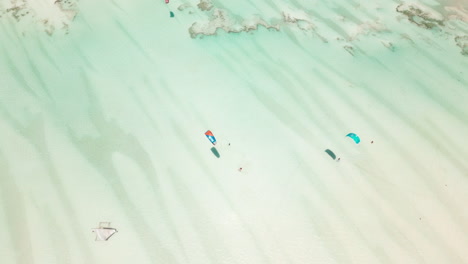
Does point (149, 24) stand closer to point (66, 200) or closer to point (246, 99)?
point (246, 99)

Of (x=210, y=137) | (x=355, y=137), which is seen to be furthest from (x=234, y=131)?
(x=355, y=137)

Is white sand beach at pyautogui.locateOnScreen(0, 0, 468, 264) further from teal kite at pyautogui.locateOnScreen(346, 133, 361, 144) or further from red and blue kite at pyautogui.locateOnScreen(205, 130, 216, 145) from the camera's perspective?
red and blue kite at pyautogui.locateOnScreen(205, 130, 216, 145)

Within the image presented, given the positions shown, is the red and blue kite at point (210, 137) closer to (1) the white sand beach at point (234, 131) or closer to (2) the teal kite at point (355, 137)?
(1) the white sand beach at point (234, 131)

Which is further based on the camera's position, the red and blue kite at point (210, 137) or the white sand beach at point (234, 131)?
the red and blue kite at point (210, 137)

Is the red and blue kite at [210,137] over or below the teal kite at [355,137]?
over

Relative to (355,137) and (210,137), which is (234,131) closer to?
(210,137)

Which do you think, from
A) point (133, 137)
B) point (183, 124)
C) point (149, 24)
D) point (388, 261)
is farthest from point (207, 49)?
point (388, 261)

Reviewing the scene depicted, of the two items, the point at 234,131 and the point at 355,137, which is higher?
the point at 234,131

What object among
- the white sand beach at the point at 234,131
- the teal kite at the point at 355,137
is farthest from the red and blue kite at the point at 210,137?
the teal kite at the point at 355,137
